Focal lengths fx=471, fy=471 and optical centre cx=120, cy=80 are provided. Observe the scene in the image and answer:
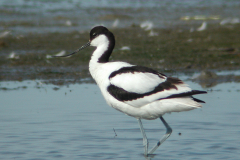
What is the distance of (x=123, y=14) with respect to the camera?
19328 millimetres

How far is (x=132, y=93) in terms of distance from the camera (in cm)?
479

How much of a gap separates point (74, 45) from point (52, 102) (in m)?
5.56

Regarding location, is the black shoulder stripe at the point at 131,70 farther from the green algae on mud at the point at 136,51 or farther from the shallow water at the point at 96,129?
the green algae on mud at the point at 136,51

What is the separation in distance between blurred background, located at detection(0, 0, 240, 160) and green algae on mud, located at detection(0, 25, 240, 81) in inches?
0.8

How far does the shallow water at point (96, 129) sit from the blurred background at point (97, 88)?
0.04ft

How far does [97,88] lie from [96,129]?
2.30 m

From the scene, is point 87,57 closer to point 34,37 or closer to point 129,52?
point 129,52

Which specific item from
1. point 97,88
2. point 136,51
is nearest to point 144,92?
point 97,88

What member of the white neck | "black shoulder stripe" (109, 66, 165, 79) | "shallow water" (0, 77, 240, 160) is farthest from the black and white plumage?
"shallow water" (0, 77, 240, 160)

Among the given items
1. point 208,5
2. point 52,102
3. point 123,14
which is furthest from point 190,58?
point 208,5

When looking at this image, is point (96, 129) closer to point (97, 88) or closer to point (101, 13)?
point (97, 88)

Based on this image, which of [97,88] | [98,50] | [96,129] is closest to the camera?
[98,50]

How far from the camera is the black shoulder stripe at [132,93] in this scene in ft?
15.5

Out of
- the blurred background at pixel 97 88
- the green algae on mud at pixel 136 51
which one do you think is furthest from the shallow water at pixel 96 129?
the green algae on mud at pixel 136 51
